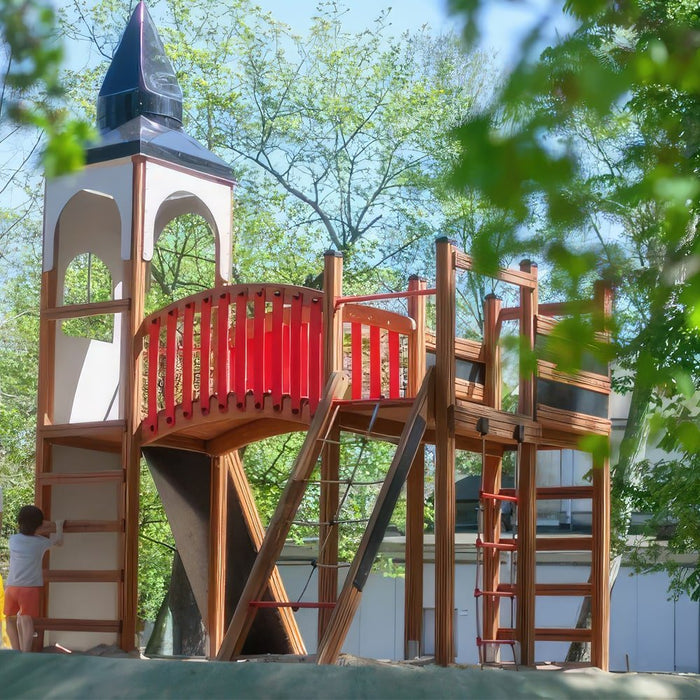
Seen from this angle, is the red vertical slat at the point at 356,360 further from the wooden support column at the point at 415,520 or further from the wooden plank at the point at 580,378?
the wooden plank at the point at 580,378

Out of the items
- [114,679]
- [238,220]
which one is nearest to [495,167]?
[114,679]

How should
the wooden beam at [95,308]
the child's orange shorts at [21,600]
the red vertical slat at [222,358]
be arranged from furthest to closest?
1. the wooden beam at [95,308]
2. the child's orange shorts at [21,600]
3. the red vertical slat at [222,358]

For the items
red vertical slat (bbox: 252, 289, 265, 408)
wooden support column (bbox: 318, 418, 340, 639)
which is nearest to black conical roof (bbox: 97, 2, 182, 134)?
red vertical slat (bbox: 252, 289, 265, 408)

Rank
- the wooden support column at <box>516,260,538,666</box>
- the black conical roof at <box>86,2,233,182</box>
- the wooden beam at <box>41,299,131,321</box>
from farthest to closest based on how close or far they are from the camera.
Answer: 1. the black conical roof at <box>86,2,233,182</box>
2. the wooden beam at <box>41,299,131,321</box>
3. the wooden support column at <box>516,260,538,666</box>

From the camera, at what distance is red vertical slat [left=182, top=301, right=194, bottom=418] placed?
9875 mm

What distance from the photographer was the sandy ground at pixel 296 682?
10.3 feet

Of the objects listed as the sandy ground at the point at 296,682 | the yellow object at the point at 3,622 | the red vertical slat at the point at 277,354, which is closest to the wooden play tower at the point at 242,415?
the red vertical slat at the point at 277,354

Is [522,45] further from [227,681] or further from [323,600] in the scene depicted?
[323,600]

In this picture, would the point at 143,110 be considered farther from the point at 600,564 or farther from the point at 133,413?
the point at 600,564

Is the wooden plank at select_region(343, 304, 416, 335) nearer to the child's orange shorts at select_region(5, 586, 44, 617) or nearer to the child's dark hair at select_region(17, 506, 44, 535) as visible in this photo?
the child's dark hair at select_region(17, 506, 44, 535)

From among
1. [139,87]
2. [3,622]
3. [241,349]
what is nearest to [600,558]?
[241,349]

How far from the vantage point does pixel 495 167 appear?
9.36ft

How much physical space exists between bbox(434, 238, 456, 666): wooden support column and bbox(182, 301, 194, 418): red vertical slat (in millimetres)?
2382

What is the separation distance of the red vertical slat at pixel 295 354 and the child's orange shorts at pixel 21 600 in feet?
9.00
